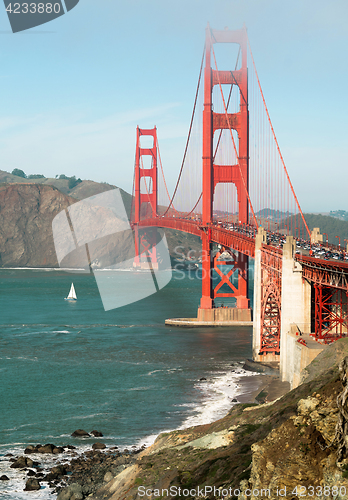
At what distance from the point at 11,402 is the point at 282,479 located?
21209 mm

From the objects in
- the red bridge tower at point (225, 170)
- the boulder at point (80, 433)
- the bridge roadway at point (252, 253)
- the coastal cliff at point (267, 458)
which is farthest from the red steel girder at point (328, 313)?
the red bridge tower at point (225, 170)

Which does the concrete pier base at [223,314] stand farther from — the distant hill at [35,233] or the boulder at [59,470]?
the distant hill at [35,233]

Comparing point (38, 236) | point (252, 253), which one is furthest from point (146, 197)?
point (252, 253)

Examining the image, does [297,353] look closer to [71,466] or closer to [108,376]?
[71,466]

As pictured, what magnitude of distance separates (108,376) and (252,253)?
1178cm

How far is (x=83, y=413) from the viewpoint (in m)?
27.3

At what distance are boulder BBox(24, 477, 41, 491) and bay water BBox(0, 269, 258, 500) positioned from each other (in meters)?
0.24

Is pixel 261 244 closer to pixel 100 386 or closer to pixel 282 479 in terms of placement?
pixel 100 386

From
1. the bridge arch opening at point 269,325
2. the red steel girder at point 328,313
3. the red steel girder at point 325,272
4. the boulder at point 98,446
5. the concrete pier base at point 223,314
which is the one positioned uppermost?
the red steel girder at point 325,272

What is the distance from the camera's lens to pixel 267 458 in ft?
38.0

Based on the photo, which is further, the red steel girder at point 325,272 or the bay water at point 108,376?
the bay water at point 108,376

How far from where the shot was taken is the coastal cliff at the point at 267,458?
10312mm

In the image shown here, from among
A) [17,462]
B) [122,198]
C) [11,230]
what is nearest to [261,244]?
[17,462]

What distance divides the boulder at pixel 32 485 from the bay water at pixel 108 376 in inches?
9.6
